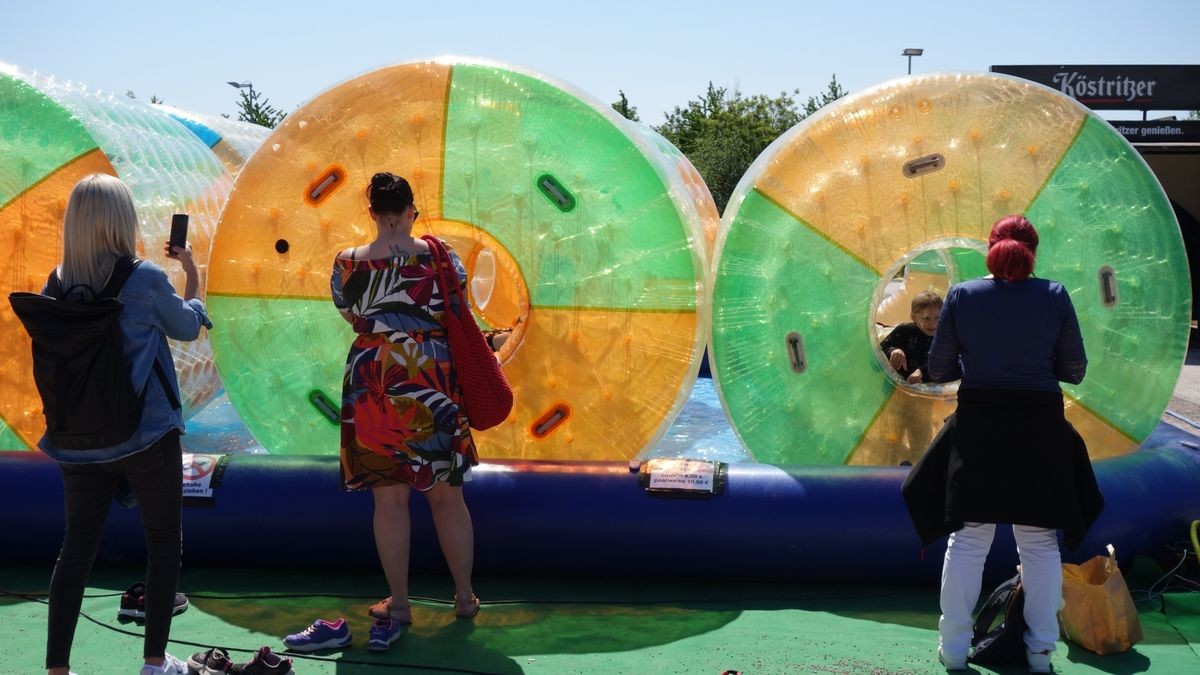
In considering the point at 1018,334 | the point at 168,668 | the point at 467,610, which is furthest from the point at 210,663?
the point at 1018,334

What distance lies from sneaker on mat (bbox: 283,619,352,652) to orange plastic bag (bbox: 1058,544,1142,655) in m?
2.33

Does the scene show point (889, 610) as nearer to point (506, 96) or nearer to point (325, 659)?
point (325, 659)

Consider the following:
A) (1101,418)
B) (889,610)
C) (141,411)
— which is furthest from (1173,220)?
(141,411)

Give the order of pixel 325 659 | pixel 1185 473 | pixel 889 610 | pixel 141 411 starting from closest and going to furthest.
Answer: pixel 141 411 < pixel 325 659 < pixel 889 610 < pixel 1185 473

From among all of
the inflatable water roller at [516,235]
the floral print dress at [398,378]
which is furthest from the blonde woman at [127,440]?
the inflatable water roller at [516,235]

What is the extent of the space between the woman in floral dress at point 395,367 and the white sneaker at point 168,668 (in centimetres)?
57

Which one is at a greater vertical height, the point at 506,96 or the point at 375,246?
the point at 506,96

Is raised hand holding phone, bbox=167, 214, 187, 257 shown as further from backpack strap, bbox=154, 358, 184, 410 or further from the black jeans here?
the black jeans

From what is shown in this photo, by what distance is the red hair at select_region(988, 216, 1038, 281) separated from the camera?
3334 mm

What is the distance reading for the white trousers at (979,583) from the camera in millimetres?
3406

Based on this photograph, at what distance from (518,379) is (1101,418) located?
2.43 metres

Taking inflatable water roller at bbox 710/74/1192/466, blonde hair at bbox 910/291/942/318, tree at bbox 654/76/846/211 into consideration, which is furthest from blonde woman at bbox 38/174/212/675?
tree at bbox 654/76/846/211

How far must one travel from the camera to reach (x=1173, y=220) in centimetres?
474

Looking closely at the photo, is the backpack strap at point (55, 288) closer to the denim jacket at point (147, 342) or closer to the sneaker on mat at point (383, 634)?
the denim jacket at point (147, 342)
